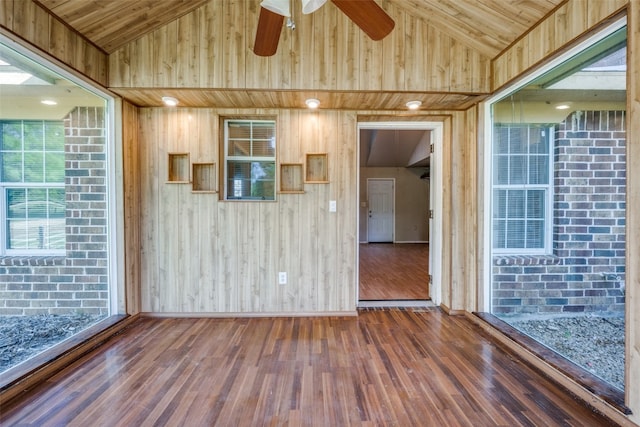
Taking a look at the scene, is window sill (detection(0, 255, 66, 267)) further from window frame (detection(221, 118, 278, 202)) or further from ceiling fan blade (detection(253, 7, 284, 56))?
ceiling fan blade (detection(253, 7, 284, 56))

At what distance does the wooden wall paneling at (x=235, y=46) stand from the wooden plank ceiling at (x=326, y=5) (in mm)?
117

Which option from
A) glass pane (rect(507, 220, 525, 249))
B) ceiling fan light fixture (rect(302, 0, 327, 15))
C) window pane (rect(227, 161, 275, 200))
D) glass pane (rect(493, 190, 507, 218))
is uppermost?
ceiling fan light fixture (rect(302, 0, 327, 15))

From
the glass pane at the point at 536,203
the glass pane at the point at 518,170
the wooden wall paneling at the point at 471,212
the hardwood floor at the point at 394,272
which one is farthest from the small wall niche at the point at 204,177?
the glass pane at the point at 536,203

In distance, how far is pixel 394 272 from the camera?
480 cm

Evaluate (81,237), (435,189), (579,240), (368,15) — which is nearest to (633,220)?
(579,240)

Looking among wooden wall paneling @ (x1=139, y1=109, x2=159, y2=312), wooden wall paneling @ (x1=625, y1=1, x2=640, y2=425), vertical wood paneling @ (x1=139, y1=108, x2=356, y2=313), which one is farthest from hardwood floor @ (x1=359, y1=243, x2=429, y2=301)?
wooden wall paneling @ (x1=139, y1=109, x2=159, y2=312)

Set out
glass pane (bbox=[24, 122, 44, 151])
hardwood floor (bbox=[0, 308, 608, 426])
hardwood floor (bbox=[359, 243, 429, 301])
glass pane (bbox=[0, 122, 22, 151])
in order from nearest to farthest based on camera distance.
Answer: hardwood floor (bbox=[0, 308, 608, 426]) → glass pane (bbox=[0, 122, 22, 151]) → glass pane (bbox=[24, 122, 44, 151]) → hardwood floor (bbox=[359, 243, 429, 301])

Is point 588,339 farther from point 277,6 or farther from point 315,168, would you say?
point 277,6

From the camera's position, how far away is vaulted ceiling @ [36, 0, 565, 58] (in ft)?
6.57

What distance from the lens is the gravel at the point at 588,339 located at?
188cm

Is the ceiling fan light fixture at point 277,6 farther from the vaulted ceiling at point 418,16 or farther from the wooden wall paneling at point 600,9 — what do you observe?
the wooden wall paneling at point 600,9

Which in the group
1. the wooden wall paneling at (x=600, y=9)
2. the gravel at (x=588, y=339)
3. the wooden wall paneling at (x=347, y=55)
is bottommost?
the gravel at (x=588, y=339)

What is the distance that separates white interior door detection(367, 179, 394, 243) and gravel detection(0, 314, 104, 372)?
662cm

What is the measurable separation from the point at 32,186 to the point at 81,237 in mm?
565
